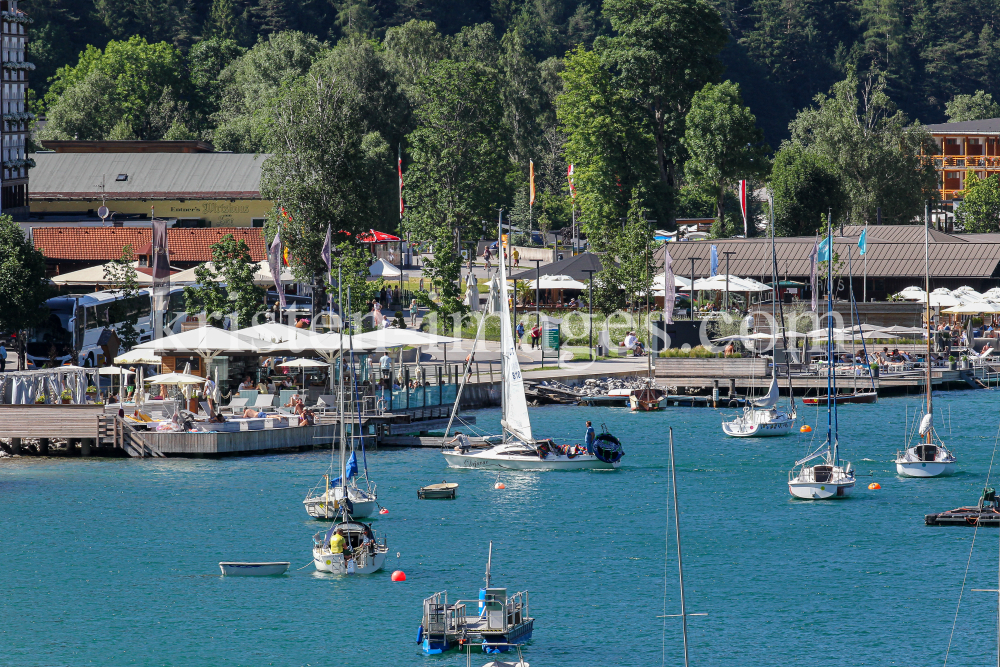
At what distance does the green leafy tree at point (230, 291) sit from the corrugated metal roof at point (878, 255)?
3608 cm

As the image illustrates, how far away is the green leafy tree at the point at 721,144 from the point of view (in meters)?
118

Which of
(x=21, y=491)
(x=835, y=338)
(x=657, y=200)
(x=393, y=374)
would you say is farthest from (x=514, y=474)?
(x=657, y=200)

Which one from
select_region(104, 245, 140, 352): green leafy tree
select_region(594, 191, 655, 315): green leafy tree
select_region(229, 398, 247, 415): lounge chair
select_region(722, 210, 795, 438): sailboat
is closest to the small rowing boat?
select_region(229, 398, 247, 415): lounge chair

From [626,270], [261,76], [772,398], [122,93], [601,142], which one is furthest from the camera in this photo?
[122,93]

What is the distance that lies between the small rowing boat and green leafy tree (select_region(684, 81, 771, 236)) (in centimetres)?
8058

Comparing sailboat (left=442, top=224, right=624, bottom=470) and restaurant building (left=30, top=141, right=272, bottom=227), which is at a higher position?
restaurant building (left=30, top=141, right=272, bottom=227)

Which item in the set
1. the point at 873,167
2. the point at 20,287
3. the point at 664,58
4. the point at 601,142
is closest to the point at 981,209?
the point at 873,167

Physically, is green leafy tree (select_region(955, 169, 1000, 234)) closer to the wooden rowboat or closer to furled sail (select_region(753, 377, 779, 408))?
furled sail (select_region(753, 377, 779, 408))

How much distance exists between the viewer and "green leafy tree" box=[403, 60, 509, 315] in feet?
404

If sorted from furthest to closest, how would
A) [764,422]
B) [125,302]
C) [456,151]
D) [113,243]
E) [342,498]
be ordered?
A: [456,151] → [113,243] → [125,302] → [764,422] → [342,498]

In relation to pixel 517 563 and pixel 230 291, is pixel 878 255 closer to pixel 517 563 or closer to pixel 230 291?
pixel 230 291

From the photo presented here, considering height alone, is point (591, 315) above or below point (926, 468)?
above

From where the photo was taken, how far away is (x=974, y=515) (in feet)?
168

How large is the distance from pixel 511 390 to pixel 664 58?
239ft
